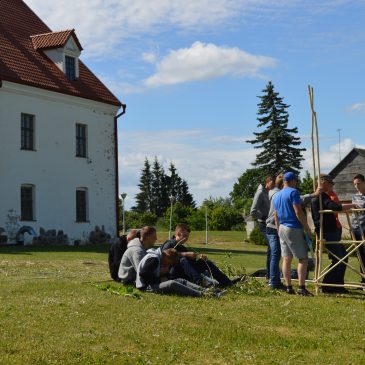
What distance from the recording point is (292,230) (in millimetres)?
11141

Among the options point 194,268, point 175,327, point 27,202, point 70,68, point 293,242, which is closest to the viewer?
point 175,327

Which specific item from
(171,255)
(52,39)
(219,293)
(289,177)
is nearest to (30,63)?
(52,39)

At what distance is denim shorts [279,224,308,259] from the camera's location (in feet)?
36.2

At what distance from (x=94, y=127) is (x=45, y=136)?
323 centimetres

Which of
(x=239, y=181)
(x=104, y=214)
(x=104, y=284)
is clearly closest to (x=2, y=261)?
(x=104, y=284)

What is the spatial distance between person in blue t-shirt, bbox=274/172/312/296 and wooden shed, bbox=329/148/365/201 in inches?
1233

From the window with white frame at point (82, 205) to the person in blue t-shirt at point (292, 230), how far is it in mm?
21593

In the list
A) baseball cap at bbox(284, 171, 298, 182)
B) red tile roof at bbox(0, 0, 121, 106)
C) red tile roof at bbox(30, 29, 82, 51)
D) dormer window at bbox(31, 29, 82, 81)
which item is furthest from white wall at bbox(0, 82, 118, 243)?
baseball cap at bbox(284, 171, 298, 182)

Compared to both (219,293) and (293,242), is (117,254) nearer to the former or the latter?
(219,293)

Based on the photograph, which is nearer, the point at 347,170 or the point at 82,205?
the point at 82,205

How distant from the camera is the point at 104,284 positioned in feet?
38.3

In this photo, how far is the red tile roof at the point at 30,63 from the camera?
2902 cm

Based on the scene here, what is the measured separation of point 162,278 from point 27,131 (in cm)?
1962

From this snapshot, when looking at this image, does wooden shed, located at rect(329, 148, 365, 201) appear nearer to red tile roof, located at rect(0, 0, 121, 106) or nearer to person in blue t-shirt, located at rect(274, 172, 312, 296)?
red tile roof, located at rect(0, 0, 121, 106)
